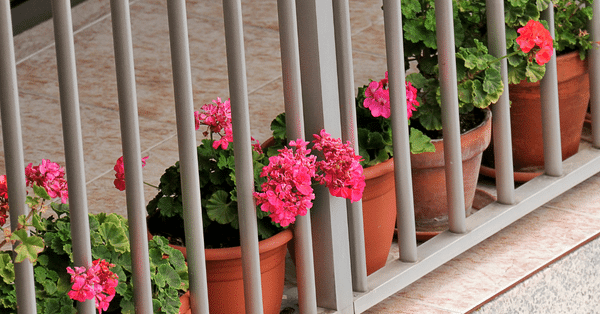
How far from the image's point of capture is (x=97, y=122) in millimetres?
3037

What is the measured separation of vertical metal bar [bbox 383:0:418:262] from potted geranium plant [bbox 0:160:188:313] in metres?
0.50

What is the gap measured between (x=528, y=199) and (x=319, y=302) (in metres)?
0.66

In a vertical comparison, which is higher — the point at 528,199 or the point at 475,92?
the point at 475,92

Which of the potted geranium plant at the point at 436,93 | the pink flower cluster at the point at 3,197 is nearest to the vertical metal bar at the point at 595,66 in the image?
the potted geranium plant at the point at 436,93

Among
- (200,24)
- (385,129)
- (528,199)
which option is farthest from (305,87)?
(200,24)

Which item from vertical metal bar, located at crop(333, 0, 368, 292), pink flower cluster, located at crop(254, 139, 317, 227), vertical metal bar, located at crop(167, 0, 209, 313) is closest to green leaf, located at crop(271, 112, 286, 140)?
vertical metal bar, located at crop(333, 0, 368, 292)

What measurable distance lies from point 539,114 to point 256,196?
3.48ft

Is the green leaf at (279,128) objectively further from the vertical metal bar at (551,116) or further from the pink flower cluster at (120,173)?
the vertical metal bar at (551,116)

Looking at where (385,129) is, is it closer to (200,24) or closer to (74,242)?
(74,242)

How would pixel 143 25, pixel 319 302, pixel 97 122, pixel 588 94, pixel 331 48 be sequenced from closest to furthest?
pixel 331 48, pixel 319 302, pixel 588 94, pixel 97 122, pixel 143 25

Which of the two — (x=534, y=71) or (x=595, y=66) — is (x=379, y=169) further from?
(x=595, y=66)

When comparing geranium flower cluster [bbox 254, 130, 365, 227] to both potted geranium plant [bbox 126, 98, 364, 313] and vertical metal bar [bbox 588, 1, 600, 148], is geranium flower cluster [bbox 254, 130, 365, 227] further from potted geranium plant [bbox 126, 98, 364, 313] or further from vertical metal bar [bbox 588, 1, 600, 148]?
vertical metal bar [bbox 588, 1, 600, 148]

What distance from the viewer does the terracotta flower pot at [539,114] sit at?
7.80ft

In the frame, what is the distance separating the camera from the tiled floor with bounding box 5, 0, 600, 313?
2.11 m
